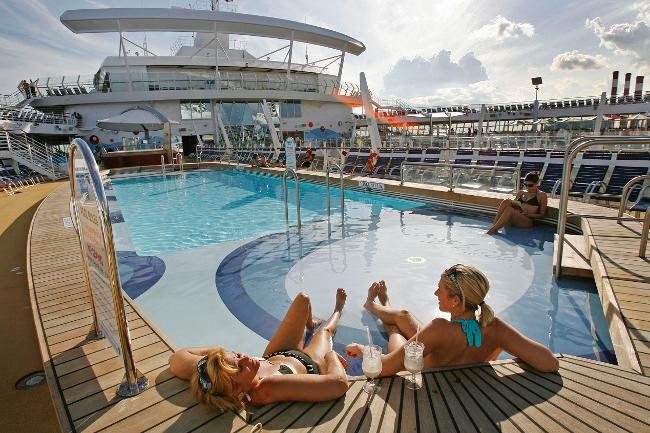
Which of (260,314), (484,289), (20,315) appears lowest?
(260,314)

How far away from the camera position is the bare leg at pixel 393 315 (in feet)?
9.51

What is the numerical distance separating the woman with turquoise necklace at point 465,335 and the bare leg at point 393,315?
2.37 feet

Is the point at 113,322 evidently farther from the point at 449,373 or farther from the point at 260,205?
the point at 260,205

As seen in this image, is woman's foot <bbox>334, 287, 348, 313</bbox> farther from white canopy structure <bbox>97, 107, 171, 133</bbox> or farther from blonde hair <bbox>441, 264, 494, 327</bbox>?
white canopy structure <bbox>97, 107, 171, 133</bbox>

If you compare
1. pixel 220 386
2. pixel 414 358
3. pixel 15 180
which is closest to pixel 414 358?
pixel 414 358

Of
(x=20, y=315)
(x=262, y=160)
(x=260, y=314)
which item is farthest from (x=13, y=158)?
(x=260, y=314)

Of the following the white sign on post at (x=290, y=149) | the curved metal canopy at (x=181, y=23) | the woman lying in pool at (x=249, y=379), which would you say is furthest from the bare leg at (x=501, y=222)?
the curved metal canopy at (x=181, y=23)

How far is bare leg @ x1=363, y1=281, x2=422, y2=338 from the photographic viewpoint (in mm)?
2898

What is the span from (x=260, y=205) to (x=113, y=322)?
8318 millimetres

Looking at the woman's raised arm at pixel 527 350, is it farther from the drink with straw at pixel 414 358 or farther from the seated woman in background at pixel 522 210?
the seated woman in background at pixel 522 210

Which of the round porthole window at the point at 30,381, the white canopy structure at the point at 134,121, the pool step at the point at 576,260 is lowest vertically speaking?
the round porthole window at the point at 30,381

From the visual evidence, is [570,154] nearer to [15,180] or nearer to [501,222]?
[501,222]

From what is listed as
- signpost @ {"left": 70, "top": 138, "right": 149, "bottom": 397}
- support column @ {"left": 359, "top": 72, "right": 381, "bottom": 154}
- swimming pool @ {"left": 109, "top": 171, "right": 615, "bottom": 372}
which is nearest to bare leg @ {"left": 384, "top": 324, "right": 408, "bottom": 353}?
swimming pool @ {"left": 109, "top": 171, "right": 615, "bottom": 372}

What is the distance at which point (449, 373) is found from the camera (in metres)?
1.95
